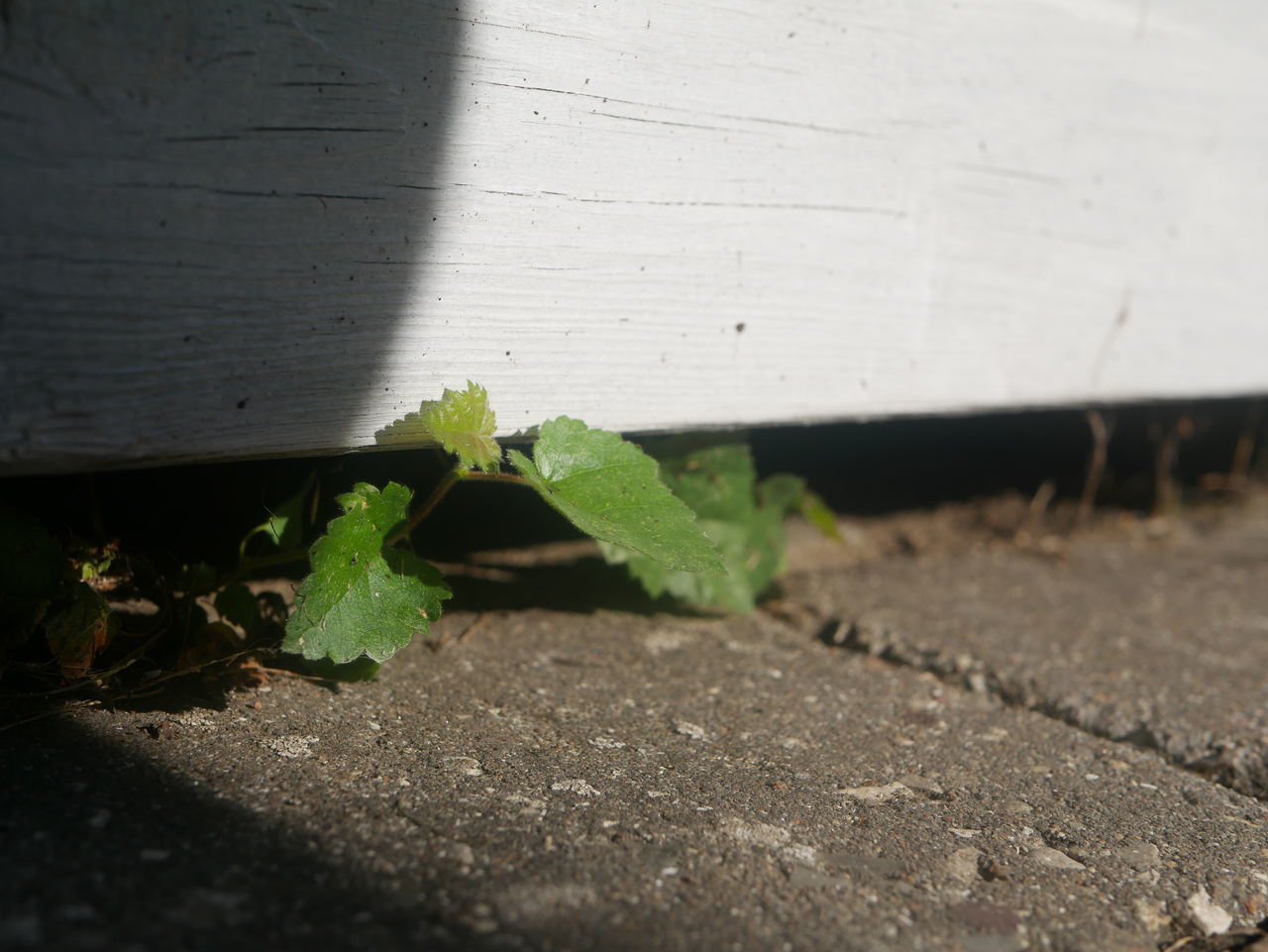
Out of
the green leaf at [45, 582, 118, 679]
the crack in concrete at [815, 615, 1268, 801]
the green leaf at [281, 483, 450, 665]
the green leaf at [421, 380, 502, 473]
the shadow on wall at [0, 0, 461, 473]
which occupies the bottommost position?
the crack in concrete at [815, 615, 1268, 801]

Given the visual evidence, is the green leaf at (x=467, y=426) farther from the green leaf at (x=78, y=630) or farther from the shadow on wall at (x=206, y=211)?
the green leaf at (x=78, y=630)

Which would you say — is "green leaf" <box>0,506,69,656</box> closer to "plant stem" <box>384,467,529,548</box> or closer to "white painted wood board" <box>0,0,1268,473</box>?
"white painted wood board" <box>0,0,1268,473</box>

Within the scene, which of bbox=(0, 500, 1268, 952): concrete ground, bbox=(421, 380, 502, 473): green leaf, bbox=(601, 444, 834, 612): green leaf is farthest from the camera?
bbox=(601, 444, 834, 612): green leaf

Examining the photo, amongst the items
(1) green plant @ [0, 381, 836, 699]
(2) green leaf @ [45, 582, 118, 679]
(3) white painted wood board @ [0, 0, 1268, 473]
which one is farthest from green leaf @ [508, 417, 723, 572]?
(2) green leaf @ [45, 582, 118, 679]

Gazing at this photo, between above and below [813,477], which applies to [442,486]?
above

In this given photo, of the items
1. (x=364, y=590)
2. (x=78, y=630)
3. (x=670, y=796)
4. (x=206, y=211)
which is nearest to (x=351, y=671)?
(x=364, y=590)

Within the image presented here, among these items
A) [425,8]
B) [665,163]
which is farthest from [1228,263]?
[425,8]

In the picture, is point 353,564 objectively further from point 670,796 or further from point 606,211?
point 606,211
